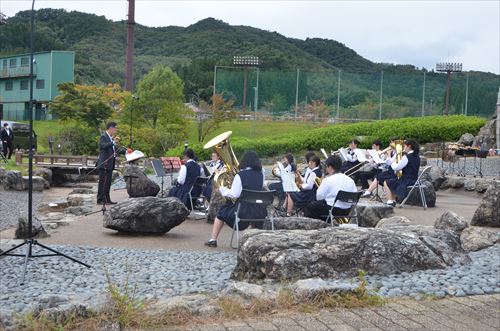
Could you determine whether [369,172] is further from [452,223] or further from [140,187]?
[452,223]

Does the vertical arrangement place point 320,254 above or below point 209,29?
below

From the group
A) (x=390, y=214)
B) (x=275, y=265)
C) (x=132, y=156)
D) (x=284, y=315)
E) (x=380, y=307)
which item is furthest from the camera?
(x=132, y=156)

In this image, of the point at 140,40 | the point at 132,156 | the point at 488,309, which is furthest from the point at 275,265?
the point at 140,40

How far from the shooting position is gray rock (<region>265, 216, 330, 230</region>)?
8.66 metres

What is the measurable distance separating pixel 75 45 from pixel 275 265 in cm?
9115

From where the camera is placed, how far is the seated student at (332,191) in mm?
9445

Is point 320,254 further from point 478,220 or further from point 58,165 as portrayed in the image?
point 58,165

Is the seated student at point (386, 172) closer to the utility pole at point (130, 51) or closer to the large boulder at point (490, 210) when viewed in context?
the large boulder at point (490, 210)

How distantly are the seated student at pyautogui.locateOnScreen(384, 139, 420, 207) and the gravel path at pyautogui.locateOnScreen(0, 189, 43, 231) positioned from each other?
781 centimetres

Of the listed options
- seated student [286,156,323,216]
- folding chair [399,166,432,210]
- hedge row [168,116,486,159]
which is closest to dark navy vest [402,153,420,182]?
folding chair [399,166,432,210]

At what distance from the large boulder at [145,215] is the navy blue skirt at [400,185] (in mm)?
5214

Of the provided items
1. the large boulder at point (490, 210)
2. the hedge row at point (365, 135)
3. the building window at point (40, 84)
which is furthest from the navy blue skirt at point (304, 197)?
the building window at point (40, 84)

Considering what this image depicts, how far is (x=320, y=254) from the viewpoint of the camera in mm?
6297

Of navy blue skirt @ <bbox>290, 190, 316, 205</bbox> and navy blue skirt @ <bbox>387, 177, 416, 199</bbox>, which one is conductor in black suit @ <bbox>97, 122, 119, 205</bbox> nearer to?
navy blue skirt @ <bbox>290, 190, 316, 205</bbox>
